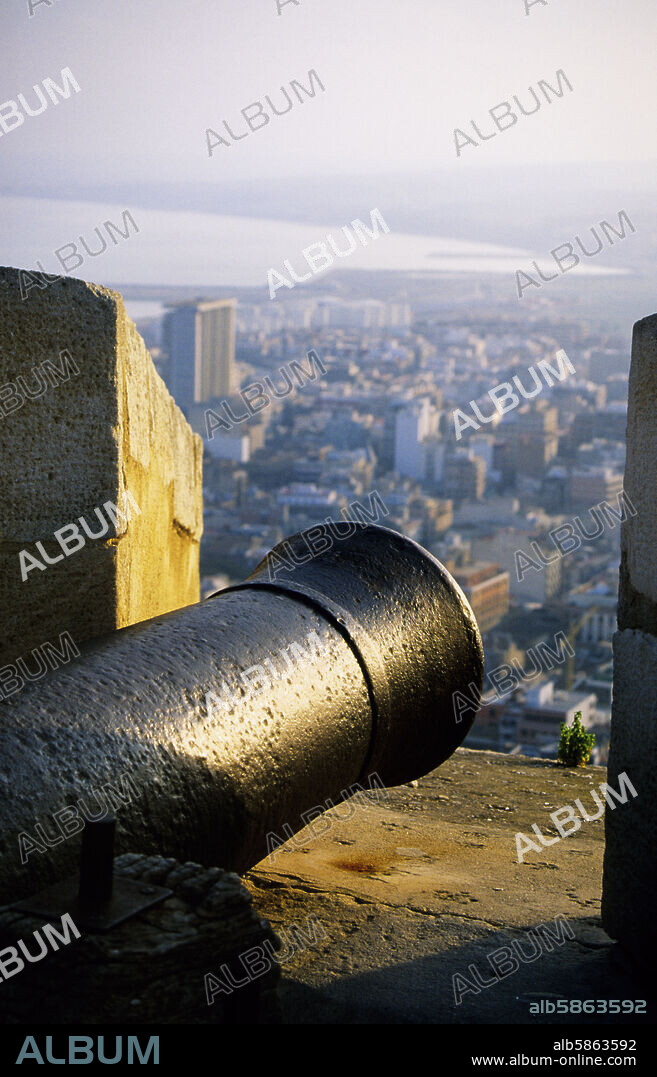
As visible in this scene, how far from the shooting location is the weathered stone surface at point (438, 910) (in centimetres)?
230

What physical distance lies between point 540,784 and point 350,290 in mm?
35090

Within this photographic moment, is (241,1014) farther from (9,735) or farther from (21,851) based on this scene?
(9,735)

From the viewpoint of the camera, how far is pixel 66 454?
2.85 meters

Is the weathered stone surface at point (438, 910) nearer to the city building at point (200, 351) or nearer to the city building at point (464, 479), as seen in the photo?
the city building at point (464, 479)

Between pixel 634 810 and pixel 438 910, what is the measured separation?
60 cm

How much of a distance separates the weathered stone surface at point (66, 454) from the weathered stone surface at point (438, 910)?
89 cm

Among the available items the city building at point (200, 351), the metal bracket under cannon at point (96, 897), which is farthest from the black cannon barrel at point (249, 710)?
the city building at point (200, 351)

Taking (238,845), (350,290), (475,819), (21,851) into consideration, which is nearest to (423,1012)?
(238,845)

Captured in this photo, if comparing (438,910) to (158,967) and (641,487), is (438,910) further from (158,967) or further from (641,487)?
(158,967)

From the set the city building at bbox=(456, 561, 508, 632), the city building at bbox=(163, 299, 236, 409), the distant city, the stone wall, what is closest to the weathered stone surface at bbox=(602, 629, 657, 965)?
the stone wall

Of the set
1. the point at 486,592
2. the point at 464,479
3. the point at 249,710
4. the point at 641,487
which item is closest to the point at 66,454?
the point at 249,710

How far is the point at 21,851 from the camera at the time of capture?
73.5 inches

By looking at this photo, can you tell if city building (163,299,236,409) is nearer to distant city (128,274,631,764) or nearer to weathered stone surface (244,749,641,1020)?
distant city (128,274,631,764)

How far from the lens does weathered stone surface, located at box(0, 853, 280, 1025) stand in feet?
5.19
